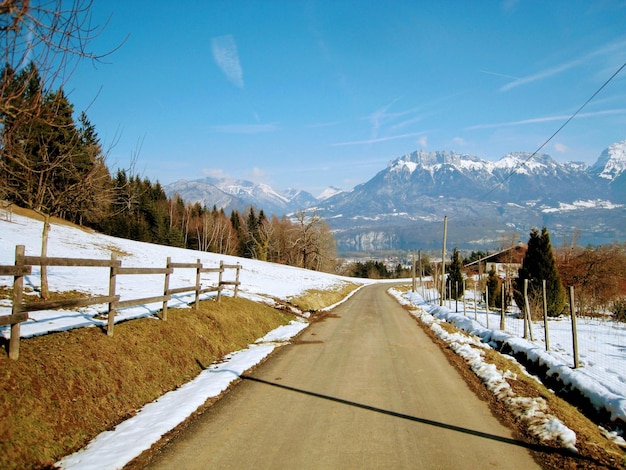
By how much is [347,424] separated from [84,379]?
158 inches

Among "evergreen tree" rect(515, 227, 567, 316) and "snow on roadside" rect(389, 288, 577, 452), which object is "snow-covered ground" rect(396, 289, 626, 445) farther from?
"evergreen tree" rect(515, 227, 567, 316)

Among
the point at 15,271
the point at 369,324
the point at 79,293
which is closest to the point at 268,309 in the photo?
the point at 369,324

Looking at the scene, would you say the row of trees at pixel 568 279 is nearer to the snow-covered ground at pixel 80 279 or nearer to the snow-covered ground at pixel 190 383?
the snow-covered ground at pixel 190 383

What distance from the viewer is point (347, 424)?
598 centimetres

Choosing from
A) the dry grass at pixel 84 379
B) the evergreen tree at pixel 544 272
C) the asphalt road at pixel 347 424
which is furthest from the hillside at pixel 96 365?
the evergreen tree at pixel 544 272

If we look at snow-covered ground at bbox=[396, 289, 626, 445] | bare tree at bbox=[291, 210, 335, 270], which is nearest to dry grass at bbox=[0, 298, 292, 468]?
snow-covered ground at bbox=[396, 289, 626, 445]

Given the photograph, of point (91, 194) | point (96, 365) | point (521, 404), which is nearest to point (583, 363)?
point (521, 404)

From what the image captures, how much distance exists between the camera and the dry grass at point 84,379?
4758 mm

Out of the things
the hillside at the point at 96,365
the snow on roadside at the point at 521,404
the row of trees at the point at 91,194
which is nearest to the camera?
the row of trees at the point at 91,194

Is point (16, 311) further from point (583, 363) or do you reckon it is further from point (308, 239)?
point (308, 239)

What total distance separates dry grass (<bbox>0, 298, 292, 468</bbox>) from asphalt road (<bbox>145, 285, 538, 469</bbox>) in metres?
1.30

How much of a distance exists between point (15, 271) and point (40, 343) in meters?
1.49

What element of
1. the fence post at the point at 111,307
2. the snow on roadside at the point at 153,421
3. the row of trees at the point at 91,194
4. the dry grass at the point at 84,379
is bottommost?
the snow on roadside at the point at 153,421

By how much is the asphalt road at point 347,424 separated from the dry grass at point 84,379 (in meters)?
1.30
